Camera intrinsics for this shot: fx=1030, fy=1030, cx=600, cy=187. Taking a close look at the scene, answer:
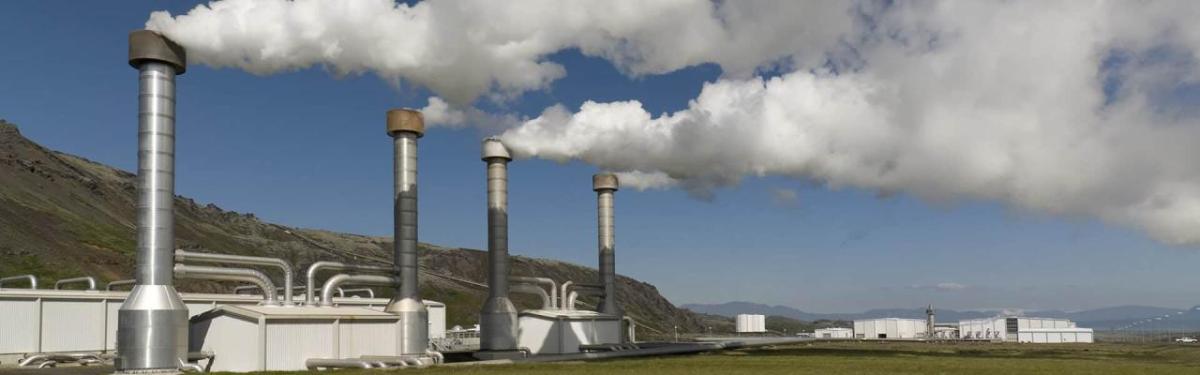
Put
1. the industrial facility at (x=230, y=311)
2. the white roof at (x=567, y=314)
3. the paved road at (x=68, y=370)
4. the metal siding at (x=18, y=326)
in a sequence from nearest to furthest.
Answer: the industrial facility at (x=230, y=311)
the paved road at (x=68, y=370)
the metal siding at (x=18, y=326)
the white roof at (x=567, y=314)

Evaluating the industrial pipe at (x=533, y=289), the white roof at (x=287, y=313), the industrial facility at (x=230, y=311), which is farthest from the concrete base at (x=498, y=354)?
the white roof at (x=287, y=313)

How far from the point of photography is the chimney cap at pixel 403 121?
51.3 m

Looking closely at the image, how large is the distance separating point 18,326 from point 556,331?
1082 inches

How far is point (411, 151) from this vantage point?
51.5m

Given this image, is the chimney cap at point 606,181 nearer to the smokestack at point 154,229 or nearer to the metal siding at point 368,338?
the metal siding at point 368,338

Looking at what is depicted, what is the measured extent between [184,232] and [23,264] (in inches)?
2814

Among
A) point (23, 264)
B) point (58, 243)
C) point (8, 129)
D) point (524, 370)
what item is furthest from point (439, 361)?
point (8, 129)

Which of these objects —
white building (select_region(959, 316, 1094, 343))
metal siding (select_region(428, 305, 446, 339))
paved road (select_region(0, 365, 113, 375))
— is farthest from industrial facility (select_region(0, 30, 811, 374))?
white building (select_region(959, 316, 1094, 343))

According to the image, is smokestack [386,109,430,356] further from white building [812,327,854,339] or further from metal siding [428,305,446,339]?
white building [812,327,854,339]

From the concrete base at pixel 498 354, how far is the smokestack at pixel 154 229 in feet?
64.8

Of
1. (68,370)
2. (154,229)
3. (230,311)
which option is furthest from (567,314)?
(154,229)

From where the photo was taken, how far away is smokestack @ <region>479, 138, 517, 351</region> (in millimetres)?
55969

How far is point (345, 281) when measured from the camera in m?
47.0

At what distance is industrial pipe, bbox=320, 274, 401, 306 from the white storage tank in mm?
11436
